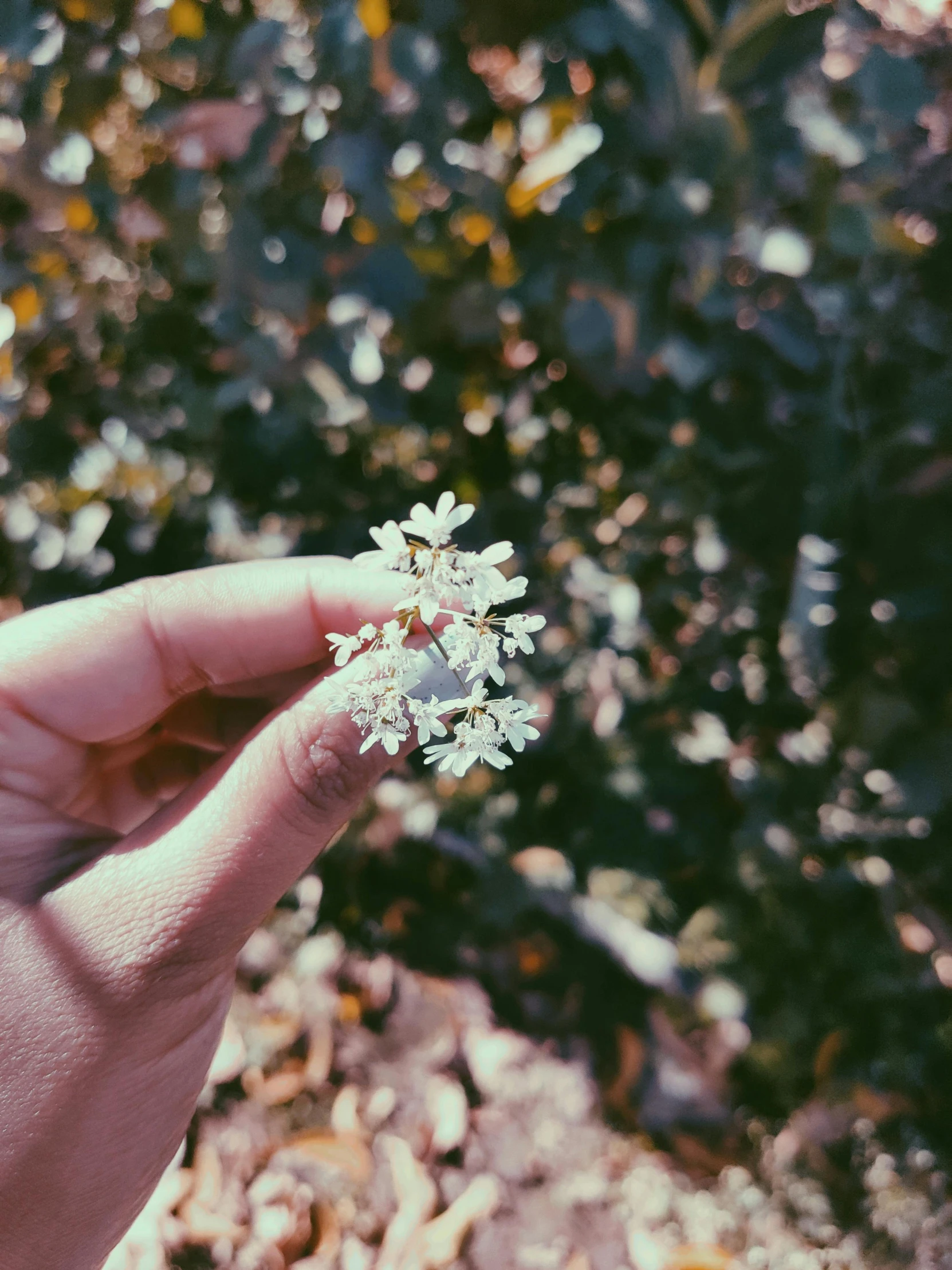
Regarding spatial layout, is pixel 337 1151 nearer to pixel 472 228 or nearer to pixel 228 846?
pixel 228 846

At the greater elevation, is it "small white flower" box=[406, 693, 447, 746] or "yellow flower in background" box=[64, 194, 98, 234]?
"yellow flower in background" box=[64, 194, 98, 234]

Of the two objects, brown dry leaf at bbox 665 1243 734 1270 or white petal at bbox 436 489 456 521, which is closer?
white petal at bbox 436 489 456 521

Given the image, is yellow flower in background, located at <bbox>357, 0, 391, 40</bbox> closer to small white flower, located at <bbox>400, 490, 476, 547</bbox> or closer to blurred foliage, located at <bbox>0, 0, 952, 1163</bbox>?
blurred foliage, located at <bbox>0, 0, 952, 1163</bbox>

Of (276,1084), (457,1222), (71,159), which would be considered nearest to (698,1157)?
(457,1222)

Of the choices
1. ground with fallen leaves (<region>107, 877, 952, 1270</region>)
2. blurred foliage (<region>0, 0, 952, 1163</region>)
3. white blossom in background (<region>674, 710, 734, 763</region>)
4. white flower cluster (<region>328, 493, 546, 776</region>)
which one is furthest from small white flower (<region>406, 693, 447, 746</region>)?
ground with fallen leaves (<region>107, 877, 952, 1270</region>)

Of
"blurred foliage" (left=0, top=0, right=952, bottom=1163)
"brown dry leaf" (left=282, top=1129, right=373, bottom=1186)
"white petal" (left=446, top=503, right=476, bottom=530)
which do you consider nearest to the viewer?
"white petal" (left=446, top=503, right=476, bottom=530)

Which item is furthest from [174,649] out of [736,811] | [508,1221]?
[508,1221]
